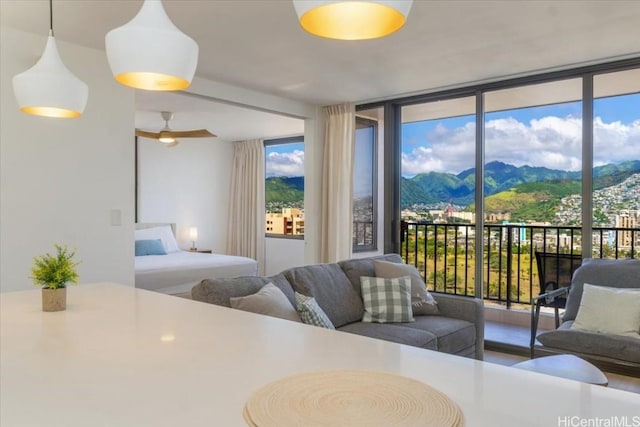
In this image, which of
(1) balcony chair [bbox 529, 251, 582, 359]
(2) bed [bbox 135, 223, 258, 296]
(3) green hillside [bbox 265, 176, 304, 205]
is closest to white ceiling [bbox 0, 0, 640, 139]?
(1) balcony chair [bbox 529, 251, 582, 359]

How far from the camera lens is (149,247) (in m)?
6.53

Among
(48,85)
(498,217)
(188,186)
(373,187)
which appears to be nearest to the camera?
(48,85)

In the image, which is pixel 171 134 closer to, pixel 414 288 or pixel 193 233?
pixel 193 233

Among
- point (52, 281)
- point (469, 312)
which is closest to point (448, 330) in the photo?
point (469, 312)

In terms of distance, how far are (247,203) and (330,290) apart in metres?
5.19

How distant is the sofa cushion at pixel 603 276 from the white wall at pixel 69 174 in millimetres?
3513

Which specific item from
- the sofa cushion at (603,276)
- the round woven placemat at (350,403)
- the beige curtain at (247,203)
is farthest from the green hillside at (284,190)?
the round woven placemat at (350,403)

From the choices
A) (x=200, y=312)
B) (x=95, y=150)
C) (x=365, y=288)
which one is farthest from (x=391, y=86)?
(x=200, y=312)

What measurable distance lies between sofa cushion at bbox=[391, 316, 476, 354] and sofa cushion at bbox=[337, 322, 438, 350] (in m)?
0.09

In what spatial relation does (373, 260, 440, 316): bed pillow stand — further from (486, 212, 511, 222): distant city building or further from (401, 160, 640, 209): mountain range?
(486, 212, 511, 222): distant city building

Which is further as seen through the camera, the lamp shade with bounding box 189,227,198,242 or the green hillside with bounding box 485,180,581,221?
the lamp shade with bounding box 189,227,198,242

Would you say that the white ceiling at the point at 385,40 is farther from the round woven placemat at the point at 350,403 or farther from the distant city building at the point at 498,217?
the round woven placemat at the point at 350,403

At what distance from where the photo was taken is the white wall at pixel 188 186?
7.50 meters

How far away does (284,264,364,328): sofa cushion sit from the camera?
3.21 meters
